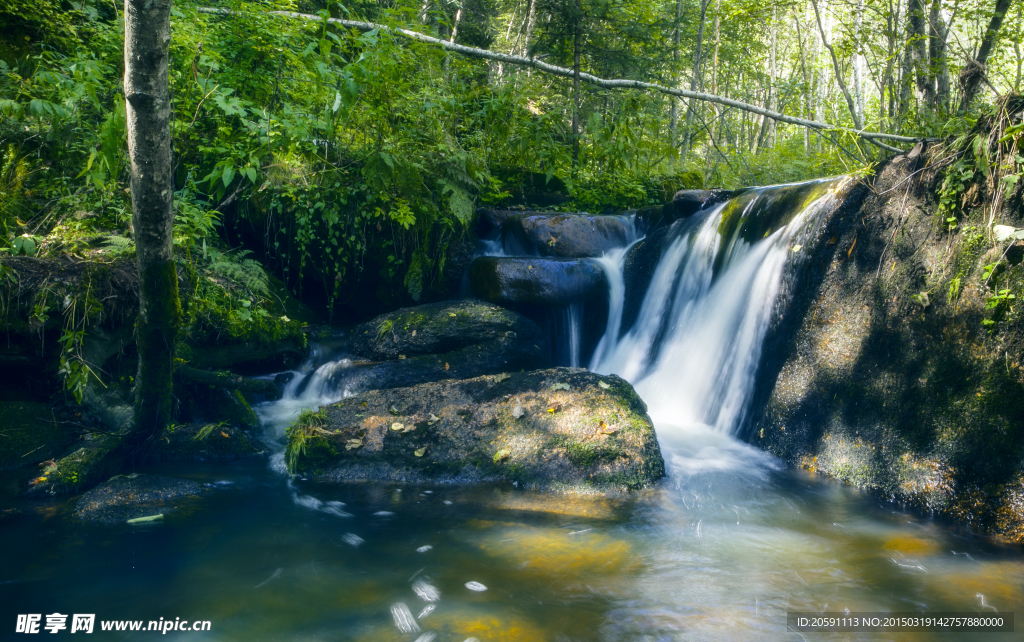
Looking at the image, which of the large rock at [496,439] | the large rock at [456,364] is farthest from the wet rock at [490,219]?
the large rock at [496,439]

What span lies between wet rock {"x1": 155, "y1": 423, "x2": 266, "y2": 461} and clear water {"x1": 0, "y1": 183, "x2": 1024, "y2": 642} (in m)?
0.16

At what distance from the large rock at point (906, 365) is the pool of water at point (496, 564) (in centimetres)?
36

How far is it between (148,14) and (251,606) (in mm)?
3416

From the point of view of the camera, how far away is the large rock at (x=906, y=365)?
387cm

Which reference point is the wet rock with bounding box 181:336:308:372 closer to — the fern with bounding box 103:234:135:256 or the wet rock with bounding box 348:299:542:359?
the wet rock with bounding box 348:299:542:359

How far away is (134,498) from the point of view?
3996 mm

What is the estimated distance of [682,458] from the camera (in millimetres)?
5328

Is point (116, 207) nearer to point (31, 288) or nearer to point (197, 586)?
point (31, 288)

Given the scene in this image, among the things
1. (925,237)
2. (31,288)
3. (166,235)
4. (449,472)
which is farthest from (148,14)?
(925,237)

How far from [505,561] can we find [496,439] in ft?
4.82

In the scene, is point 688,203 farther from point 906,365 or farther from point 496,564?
point 496,564

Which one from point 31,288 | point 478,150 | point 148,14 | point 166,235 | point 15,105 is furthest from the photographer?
point 478,150

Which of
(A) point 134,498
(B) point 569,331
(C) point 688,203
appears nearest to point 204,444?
(A) point 134,498

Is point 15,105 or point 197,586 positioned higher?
point 15,105
